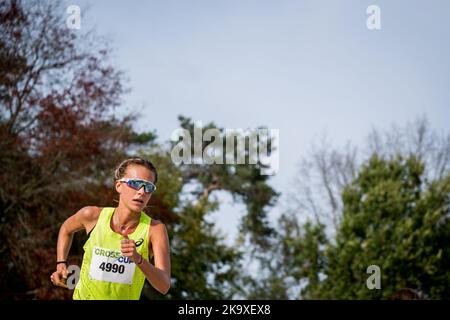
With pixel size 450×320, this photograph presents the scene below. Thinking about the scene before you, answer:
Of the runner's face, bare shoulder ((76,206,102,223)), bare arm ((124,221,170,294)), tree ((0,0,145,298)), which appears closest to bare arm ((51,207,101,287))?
bare shoulder ((76,206,102,223))

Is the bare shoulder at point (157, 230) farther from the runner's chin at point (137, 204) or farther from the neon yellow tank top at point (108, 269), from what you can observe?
the runner's chin at point (137, 204)

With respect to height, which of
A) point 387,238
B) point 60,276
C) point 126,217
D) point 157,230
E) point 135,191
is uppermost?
point 387,238

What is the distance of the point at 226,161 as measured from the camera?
135 feet

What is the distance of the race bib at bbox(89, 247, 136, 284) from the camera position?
4.88 meters

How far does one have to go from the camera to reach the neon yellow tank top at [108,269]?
16.0 feet

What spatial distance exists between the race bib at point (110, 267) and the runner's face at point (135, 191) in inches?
14.4

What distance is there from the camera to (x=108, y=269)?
4.88 meters

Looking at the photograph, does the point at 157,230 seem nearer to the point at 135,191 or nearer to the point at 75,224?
the point at 135,191

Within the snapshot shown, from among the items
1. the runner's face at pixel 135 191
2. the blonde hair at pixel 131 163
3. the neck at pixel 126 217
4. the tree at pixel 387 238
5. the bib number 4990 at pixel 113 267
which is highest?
the tree at pixel 387 238

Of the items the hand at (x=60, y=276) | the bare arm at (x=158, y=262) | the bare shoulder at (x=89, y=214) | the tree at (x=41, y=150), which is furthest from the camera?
the tree at (x=41, y=150)

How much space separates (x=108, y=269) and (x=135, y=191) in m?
0.57

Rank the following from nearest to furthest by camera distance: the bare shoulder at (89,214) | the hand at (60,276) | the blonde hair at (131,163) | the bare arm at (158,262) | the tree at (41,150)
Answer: the bare arm at (158,262)
the hand at (60,276)
the blonde hair at (131,163)
the bare shoulder at (89,214)
the tree at (41,150)

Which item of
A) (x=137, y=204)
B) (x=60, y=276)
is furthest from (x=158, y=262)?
(x=60, y=276)

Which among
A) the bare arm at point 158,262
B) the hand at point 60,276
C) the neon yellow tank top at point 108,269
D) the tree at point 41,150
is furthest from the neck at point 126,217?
the tree at point 41,150
